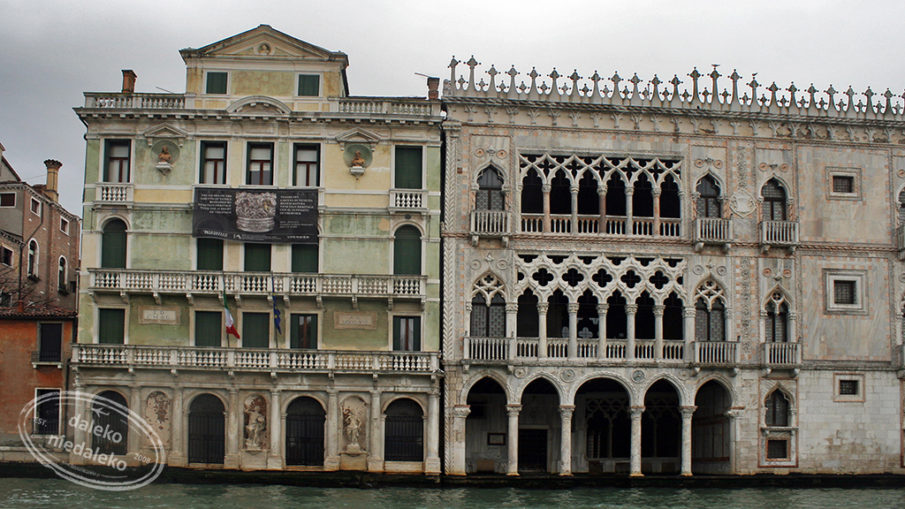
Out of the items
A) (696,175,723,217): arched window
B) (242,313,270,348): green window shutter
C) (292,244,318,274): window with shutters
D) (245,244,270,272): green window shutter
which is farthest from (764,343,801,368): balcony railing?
(245,244,270,272): green window shutter

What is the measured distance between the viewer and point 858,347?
133 feet

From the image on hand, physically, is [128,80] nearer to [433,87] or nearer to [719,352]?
[433,87]

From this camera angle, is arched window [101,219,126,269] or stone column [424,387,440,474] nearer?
stone column [424,387,440,474]

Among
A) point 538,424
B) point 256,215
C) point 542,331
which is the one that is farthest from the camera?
point 538,424

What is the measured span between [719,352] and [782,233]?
5029mm

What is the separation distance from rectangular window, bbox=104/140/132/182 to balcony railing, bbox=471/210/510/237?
1272cm

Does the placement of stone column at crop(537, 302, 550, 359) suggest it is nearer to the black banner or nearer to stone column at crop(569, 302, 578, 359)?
stone column at crop(569, 302, 578, 359)

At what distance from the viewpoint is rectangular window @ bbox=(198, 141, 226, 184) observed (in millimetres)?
39688

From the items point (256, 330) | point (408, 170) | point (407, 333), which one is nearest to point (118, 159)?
point (256, 330)

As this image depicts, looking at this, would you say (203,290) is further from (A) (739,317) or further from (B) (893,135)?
(B) (893,135)

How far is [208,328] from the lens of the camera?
129ft

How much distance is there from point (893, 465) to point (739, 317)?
306 inches

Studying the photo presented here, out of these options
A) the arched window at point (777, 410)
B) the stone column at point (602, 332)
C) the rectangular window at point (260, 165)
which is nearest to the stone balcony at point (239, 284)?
the rectangular window at point (260, 165)

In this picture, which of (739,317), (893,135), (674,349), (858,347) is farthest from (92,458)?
(893,135)
